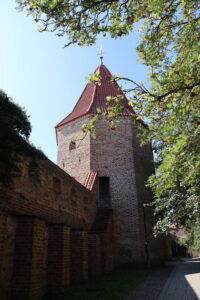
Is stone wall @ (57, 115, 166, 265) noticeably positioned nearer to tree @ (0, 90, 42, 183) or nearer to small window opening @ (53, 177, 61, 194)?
small window opening @ (53, 177, 61, 194)

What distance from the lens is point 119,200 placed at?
1478 centimetres

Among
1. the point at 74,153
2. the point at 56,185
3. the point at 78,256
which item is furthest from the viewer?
the point at 74,153

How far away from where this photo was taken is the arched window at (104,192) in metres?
15.0

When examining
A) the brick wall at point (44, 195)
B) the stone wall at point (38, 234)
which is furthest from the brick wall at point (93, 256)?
the brick wall at point (44, 195)

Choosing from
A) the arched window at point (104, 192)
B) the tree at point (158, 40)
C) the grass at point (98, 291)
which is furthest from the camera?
the arched window at point (104, 192)

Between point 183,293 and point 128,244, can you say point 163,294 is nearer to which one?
point 183,293

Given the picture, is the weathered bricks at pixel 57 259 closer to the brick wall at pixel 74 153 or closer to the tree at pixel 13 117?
the tree at pixel 13 117

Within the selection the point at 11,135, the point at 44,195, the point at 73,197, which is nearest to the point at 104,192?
the point at 73,197

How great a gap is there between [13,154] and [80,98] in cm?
1501

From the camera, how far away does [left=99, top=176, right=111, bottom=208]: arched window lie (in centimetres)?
1503

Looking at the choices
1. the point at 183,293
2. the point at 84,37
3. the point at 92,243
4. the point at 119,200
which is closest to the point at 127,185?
the point at 119,200

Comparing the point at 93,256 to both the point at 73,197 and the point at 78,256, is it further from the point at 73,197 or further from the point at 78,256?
the point at 73,197

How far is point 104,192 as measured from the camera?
15711mm

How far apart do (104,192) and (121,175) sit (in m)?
1.51
